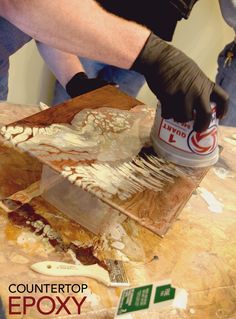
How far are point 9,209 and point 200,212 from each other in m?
0.38

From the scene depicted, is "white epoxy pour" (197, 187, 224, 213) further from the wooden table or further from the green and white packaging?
the green and white packaging

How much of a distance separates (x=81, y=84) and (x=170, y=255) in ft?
2.06

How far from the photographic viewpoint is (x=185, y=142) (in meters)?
0.73

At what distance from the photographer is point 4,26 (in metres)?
0.95

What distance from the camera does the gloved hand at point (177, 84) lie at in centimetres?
70

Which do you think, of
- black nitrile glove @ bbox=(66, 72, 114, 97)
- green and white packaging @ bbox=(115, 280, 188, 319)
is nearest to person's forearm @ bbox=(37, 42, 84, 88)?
black nitrile glove @ bbox=(66, 72, 114, 97)

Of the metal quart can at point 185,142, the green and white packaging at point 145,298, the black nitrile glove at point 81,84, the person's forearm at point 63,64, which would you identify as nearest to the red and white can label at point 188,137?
the metal quart can at point 185,142

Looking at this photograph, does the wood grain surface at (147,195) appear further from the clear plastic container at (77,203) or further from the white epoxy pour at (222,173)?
the white epoxy pour at (222,173)

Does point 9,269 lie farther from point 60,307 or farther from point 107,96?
point 107,96

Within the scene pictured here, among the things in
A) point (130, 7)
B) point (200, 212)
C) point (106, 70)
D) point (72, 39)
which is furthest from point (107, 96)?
point (106, 70)

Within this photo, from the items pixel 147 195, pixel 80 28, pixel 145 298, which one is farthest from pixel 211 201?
pixel 80 28

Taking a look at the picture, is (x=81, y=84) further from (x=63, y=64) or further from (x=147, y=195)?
(x=147, y=195)

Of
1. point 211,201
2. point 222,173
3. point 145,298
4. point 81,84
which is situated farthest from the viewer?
point 81,84

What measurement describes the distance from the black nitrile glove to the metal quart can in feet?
1.24
